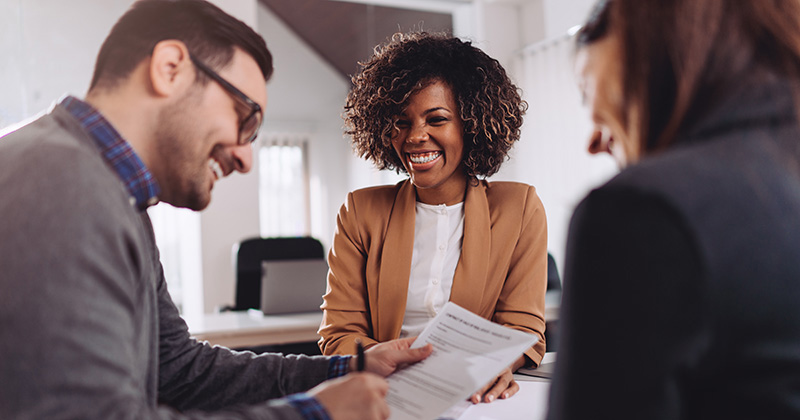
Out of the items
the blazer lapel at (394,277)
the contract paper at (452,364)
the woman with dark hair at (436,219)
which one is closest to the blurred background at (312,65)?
the woman with dark hair at (436,219)

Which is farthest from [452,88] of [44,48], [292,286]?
[44,48]

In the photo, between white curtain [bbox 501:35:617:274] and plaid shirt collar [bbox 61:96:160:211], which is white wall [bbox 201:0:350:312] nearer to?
white curtain [bbox 501:35:617:274]

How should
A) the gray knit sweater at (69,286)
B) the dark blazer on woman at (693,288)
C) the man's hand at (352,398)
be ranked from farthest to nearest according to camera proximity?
the man's hand at (352,398)
the gray knit sweater at (69,286)
the dark blazer on woman at (693,288)

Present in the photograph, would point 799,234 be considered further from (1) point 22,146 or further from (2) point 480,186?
(2) point 480,186

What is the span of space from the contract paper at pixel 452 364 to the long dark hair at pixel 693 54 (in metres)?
0.55

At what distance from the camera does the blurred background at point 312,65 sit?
4.02 m

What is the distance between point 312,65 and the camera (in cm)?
741

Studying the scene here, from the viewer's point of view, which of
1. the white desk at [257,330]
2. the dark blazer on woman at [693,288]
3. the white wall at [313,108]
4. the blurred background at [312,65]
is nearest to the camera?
the dark blazer on woman at [693,288]

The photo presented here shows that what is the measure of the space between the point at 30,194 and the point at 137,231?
0.45ft

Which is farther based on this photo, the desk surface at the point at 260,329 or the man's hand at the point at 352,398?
the desk surface at the point at 260,329

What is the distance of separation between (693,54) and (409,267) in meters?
1.10

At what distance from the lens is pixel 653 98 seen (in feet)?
2.19

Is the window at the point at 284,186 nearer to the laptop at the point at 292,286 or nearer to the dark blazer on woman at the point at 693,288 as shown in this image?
the laptop at the point at 292,286

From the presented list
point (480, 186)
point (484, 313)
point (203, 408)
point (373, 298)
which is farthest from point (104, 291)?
point (480, 186)
